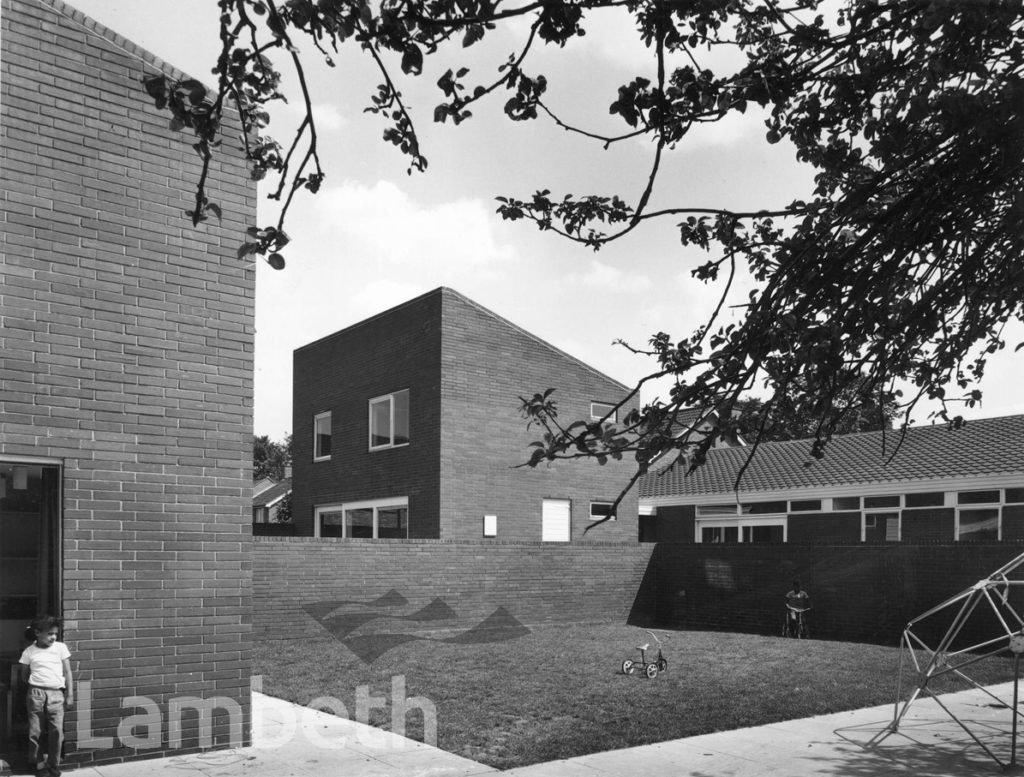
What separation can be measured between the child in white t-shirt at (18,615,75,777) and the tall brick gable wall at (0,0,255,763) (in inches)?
13.8

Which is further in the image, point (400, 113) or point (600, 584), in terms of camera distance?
point (600, 584)

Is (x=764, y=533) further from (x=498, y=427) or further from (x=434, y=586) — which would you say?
(x=434, y=586)

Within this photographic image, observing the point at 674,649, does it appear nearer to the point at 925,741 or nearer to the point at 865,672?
the point at 865,672

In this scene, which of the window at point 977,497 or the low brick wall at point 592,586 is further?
the window at point 977,497

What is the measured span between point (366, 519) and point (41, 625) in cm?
1831

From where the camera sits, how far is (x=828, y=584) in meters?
19.9

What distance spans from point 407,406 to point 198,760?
53.0ft

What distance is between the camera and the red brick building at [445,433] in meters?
23.2

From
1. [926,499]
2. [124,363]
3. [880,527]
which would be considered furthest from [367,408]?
[124,363]

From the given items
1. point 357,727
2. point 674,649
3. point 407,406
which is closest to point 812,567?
point 674,649

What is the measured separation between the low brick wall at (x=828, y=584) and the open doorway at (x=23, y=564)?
48.9ft

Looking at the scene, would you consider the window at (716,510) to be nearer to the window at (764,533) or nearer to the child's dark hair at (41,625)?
the window at (764,533)

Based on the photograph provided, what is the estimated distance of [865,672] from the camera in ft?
48.2

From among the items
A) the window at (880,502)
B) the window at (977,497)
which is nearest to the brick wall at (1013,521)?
the window at (977,497)
